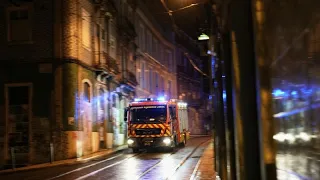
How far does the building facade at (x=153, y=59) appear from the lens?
45250 mm

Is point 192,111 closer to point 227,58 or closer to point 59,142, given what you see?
point 59,142

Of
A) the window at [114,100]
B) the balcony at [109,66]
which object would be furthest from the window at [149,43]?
the balcony at [109,66]

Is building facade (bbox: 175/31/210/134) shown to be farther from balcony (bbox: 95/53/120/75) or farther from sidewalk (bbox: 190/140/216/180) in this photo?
sidewalk (bbox: 190/140/216/180)

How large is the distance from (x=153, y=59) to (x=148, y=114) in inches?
1002

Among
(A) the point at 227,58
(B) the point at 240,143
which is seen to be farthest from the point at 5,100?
(B) the point at 240,143

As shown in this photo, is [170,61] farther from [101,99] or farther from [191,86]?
[101,99]

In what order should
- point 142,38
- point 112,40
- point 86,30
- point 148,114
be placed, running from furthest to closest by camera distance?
1. point 142,38
2. point 112,40
3. point 86,30
4. point 148,114

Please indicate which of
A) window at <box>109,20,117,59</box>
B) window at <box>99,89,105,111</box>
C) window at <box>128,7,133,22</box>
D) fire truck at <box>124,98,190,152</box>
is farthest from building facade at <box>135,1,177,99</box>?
fire truck at <box>124,98,190,152</box>

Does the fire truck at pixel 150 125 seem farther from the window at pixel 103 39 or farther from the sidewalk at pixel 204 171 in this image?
the window at pixel 103 39

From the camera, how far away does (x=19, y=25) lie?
24.6 m

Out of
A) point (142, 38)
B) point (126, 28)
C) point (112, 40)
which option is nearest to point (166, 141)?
point (112, 40)

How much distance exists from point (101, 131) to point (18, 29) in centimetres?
918

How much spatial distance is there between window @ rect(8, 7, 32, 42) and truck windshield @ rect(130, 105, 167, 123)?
7.42m

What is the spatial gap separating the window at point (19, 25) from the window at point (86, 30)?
3392 millimetres
